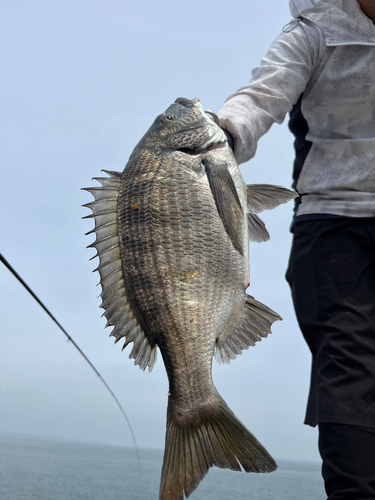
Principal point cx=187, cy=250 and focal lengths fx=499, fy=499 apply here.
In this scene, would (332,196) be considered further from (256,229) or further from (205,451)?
(205,451)

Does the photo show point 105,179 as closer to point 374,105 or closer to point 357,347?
point 357,347

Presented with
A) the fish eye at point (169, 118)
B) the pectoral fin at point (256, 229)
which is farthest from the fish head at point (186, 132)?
the pectoral fin at point (256, 229)

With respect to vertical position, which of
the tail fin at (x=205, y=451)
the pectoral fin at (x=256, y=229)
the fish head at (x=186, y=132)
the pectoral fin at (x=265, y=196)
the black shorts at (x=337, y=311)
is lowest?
the tail fin at (x=205, y=451)

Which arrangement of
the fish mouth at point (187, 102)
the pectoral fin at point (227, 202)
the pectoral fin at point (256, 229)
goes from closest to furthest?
1. the pectoral fin at point (227, 202)
2. the pectoral fin at point (256, 229)
3. the fish mouth at point (187, 102)

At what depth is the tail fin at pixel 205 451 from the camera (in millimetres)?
1331

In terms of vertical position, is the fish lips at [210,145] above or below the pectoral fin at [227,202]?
above

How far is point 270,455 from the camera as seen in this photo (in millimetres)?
1354

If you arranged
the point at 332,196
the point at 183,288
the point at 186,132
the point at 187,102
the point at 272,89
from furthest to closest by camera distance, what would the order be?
1. the point at 332,196
2. the point at 272,89
3. the point at 187,102
4. the point at 186,132
5. the point at 183,288

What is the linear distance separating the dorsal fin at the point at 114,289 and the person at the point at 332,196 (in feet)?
2.09

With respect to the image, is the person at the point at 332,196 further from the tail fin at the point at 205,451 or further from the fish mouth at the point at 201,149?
the tail fin at the point at 205,451

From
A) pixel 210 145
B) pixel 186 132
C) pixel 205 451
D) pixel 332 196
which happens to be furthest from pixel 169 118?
pixel 205 451

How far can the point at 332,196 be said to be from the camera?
2309 millimetres

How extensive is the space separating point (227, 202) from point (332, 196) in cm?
103

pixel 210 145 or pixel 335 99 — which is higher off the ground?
pixel 335 99
